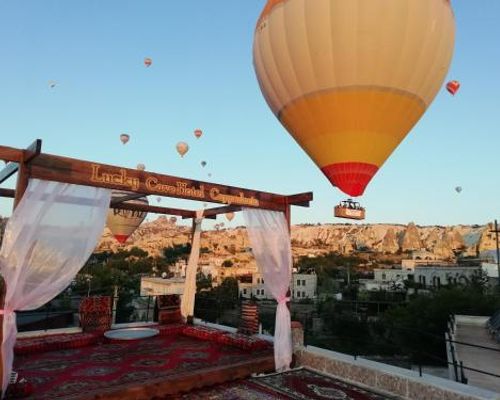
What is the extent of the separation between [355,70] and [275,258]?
13.2 ft

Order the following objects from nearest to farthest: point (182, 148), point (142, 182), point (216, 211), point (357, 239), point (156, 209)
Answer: point (142, 182), point (216, 211), point (156, 209), point (182, 148), point (357, 239)

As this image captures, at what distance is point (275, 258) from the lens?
7062mm

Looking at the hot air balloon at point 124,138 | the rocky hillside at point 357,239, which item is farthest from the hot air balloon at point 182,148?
the rocky hillside at point 357,239

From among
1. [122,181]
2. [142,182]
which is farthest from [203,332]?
[122,181]

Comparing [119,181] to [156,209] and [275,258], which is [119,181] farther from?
[156,209]

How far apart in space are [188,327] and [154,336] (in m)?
0.85

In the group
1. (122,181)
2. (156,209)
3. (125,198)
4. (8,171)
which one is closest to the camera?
(8,171)

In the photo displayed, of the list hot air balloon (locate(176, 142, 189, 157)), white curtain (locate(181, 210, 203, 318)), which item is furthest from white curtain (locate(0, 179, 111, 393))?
hot air balloon (locate(176, 142, 189, 157))

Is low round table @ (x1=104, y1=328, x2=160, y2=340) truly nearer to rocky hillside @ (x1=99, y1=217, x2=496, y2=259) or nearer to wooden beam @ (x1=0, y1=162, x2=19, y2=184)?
wooden beam @ (x1=0, y1=162, x2=19, y2=184)

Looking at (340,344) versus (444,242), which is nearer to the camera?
(340,344)

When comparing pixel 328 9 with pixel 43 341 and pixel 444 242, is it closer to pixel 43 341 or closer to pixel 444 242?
pixel 43 341

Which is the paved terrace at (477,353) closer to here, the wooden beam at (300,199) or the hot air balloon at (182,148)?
the wooden beam at (300,199)

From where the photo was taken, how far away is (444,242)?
472ft

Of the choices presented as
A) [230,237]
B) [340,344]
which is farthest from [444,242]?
[340,344]
